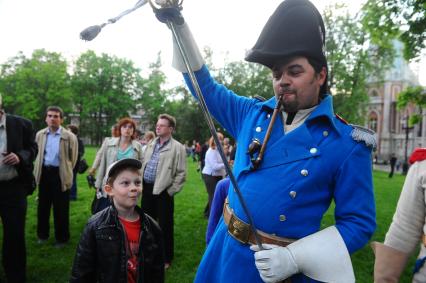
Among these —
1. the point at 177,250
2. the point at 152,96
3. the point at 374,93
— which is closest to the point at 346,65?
the point at 177,250

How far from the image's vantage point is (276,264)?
164 centimetres

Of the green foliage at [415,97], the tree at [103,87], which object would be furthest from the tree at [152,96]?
the green foliage at [415,97]

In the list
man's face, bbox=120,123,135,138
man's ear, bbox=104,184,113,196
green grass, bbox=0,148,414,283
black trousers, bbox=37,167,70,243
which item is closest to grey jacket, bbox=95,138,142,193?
man's face, bbox=120,123,135,138

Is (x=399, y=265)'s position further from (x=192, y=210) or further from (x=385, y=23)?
(x=192, y=210)

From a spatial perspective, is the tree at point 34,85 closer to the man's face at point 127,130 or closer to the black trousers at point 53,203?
the black trousers at point 53,203

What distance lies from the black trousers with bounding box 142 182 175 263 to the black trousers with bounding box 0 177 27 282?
1740 mm

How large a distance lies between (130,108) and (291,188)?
52.8 meters

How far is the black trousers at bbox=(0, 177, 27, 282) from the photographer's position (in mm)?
4051

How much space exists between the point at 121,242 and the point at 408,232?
194 centimetres

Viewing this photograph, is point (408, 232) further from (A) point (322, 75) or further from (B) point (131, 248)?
(B) point (131, 248)

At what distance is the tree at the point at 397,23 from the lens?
22.4ft

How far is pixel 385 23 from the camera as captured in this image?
755cm

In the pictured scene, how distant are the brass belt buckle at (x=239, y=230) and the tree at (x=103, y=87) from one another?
162ft

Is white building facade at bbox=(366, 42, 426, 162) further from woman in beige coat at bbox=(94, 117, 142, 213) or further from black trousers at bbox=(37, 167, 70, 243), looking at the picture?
black trousers at bbox=(37, 167, 70, 243)
